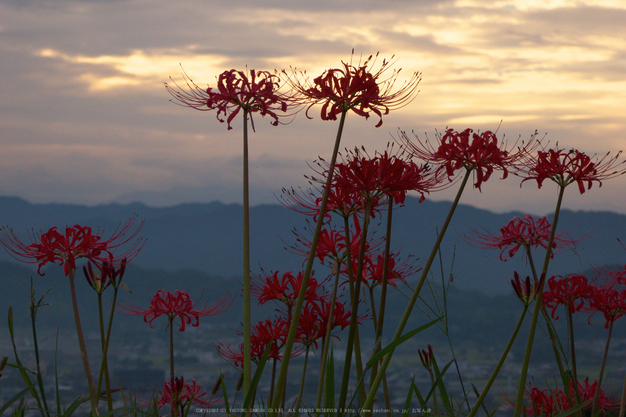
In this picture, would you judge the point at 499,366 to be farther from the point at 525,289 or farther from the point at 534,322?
the point at 525,289

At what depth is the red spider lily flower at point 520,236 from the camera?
15.4ft

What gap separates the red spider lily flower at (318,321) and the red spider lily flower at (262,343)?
0.20 metres

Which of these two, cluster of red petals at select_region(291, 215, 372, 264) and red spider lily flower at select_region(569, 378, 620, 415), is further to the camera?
red spider lily flower at select_region(569, 378, 620, 415)

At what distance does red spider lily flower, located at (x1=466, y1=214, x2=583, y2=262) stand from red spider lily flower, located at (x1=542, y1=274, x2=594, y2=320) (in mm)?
547

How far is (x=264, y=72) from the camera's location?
4078 millimetres

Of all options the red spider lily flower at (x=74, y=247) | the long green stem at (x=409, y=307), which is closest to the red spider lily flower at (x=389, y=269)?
the long green stem at (x=409, y=307)

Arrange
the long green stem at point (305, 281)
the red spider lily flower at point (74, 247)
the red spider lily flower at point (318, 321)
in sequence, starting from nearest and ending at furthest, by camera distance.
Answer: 1. the long green stem at point (305, 281)
2. the red spider lily flower at point (74, 247)
3. the red spider lily flower at point (318, 321)

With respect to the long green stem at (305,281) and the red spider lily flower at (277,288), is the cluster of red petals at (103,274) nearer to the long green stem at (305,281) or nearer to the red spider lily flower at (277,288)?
the red spider lily flower at (277,288)

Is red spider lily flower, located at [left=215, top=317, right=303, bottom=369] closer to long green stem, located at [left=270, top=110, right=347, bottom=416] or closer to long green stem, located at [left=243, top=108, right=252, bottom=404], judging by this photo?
long green stem, located at [left=243, top=108, right=252, bottom=404]

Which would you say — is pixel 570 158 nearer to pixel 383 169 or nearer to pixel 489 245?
pixel 489 245

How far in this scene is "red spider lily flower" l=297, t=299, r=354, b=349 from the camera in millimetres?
4438

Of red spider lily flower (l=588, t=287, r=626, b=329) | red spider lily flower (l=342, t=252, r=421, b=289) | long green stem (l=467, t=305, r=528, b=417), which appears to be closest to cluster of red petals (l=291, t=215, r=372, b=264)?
red spider lily flower (l=342, t=252, r=421, b=289)

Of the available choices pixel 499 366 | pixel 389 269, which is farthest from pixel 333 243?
pixel 499 366

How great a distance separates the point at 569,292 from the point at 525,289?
1.59 m
